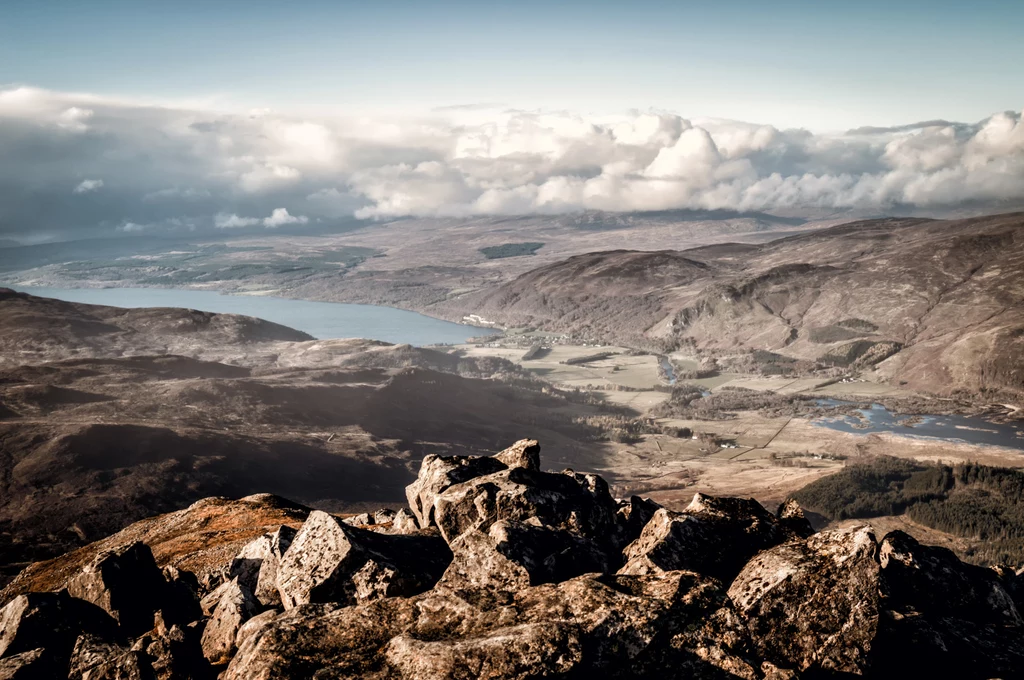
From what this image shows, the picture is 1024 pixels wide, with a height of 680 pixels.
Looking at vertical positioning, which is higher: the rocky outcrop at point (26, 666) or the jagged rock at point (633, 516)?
the rocky outcrop at point (26, 666)

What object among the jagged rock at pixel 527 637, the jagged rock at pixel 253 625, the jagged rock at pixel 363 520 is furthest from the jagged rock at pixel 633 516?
the jagged rock at pixel 363 520

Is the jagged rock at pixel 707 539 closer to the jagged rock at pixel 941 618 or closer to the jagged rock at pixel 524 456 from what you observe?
the jagged rock at pixel 941 618

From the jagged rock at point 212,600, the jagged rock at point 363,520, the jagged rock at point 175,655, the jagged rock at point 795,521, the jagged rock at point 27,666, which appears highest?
the jagged rock at point 27,666

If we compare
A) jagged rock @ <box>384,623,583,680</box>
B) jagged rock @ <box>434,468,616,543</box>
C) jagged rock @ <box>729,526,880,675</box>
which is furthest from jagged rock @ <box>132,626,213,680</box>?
jagged rock @ <box>729,526,880,675</box>

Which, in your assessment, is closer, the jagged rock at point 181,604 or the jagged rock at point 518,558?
the jagged rock at point 518,558

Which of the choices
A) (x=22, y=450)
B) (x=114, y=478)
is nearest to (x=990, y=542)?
(x=114, y=478)

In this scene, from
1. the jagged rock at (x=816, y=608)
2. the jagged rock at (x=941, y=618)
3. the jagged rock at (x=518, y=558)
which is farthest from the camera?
the jagged rock at (x=518, y=558)
